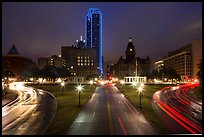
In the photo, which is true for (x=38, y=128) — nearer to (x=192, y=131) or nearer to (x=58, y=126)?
(x=58, y=126)

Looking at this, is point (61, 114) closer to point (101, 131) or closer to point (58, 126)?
point (58, 126)

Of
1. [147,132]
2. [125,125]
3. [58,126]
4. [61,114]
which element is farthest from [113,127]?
[61,114]

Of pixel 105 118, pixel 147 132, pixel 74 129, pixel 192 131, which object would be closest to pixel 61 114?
pixel 105 118

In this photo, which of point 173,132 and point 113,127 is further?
point 113,127

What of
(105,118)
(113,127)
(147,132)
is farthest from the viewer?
(105,118)

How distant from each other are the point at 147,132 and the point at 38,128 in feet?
43.7

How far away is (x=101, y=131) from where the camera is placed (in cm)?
2802

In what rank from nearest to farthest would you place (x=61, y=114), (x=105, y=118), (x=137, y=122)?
(x=137, y=122) → (x=105, y=118) → (x=61, y=114)

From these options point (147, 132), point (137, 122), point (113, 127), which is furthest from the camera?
point (137, 122)

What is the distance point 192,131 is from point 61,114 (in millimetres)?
20847

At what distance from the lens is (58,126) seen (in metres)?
30.0

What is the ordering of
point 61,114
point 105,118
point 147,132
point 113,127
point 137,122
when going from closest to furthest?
point 147,132
point 113,127
point 137,122
point 105,118
point 61,114

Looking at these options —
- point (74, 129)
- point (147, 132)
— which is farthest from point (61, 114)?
point (147, 132)

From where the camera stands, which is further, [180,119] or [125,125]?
[180,119]
